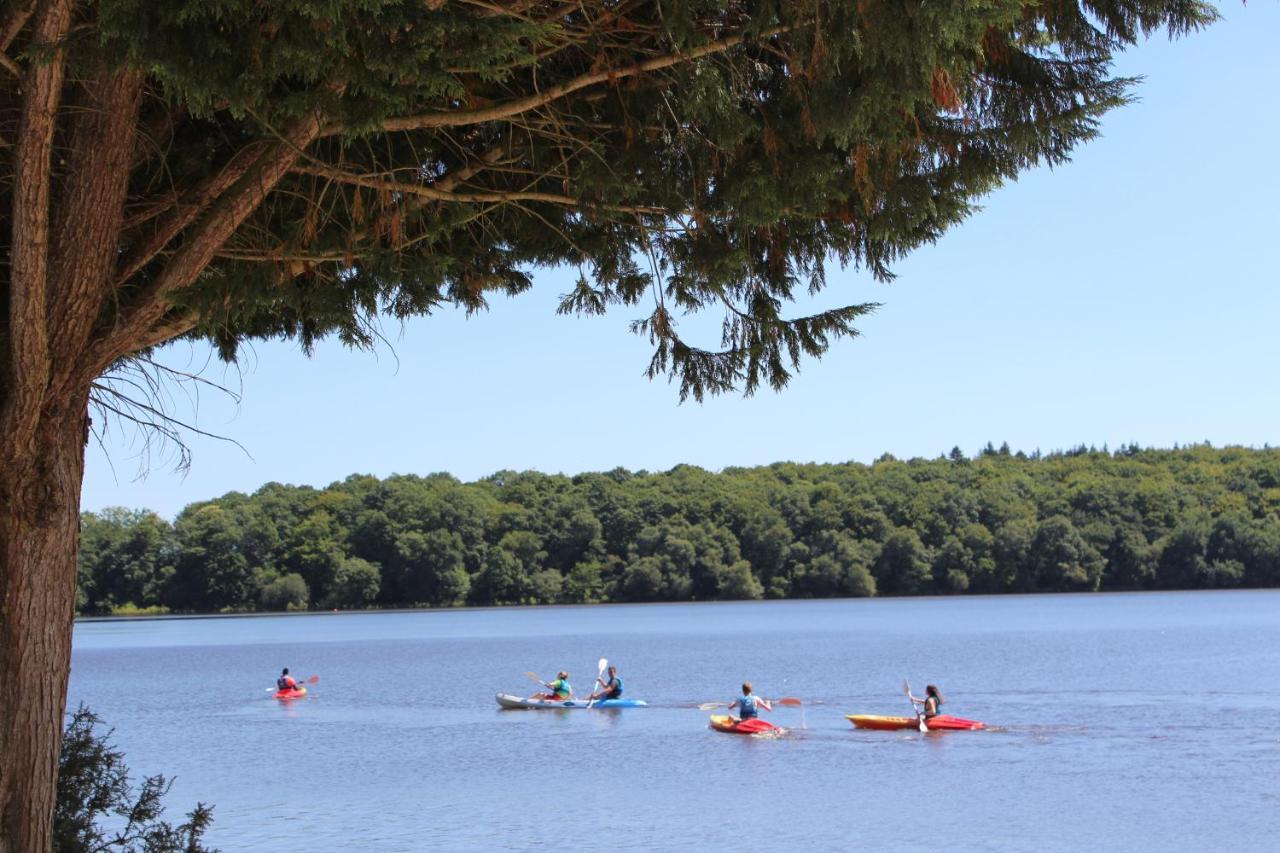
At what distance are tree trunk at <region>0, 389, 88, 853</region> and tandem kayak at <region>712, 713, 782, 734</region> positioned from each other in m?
24.8

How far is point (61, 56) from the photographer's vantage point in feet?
15.6

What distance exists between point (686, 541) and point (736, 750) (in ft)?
289

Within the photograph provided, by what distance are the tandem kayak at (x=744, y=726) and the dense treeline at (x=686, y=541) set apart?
81610 millimetres

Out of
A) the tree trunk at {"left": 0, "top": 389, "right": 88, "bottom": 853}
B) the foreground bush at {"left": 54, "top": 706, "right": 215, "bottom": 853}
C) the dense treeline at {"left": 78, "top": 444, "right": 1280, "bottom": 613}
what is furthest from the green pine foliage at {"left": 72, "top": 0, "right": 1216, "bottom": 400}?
the dense treeline at {"left": 78, "top": 444, "right": 1280, "bottom": 613}

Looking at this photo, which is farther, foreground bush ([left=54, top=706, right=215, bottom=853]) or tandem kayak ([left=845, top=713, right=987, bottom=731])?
tandem kayak ([left=845, top=713, right=987, bottom=731])

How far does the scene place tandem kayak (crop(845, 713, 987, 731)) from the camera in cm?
2941

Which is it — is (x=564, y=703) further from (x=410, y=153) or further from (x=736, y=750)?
(x=410, y=153)

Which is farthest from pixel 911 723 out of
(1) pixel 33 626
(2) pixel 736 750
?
(1) pixel 33 626

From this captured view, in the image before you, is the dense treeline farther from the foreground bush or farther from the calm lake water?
the foreground bush

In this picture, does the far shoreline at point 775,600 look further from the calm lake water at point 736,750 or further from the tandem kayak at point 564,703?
the tandem kayak at point 564,703

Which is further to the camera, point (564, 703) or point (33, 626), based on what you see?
point (564, 703)

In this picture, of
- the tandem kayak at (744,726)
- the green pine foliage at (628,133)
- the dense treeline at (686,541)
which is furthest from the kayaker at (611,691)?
the dense treeline at (686,541)

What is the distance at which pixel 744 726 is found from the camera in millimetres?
29688

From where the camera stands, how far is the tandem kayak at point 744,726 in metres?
29.6
